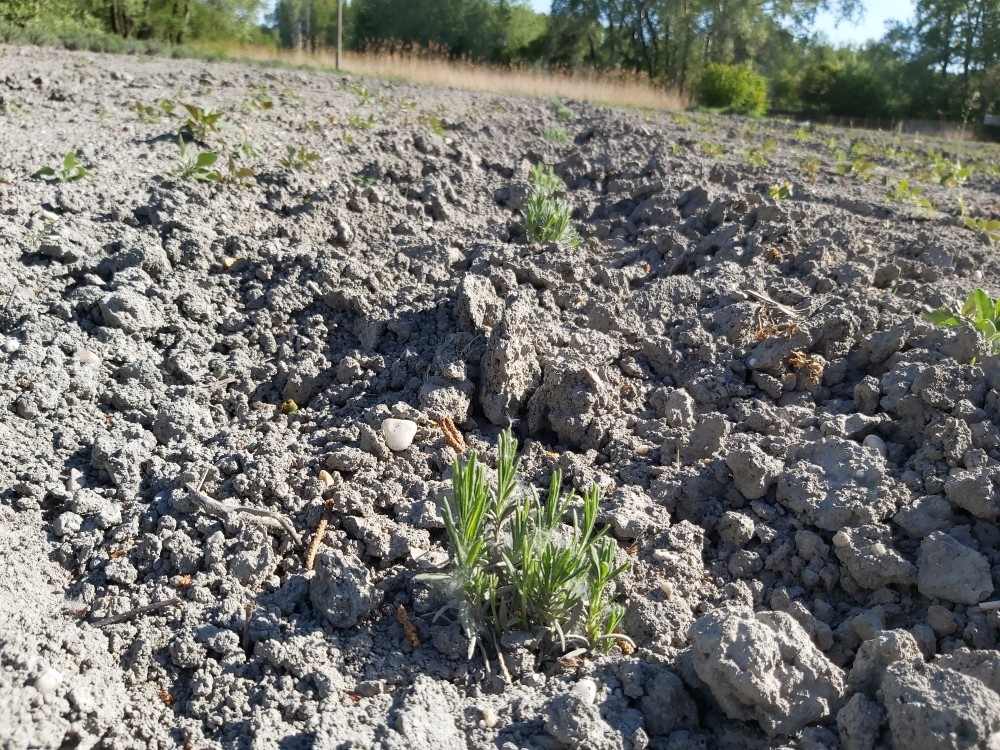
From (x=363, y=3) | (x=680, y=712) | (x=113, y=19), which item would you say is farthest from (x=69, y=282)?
(x=363, y=3)

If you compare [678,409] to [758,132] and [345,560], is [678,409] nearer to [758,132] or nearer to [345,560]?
[345,560]

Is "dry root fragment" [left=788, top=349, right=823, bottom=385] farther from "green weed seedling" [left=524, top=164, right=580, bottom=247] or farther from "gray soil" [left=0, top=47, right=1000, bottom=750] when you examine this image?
"green weed seedling" [left=524, top=164, right=580, bottom=247]

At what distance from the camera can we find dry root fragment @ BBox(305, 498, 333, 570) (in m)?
2.11

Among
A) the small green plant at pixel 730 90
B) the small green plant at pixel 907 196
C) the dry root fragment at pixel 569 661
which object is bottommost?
the dry root fragment at pixel 569 661

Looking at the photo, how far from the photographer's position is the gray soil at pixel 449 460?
1736mm

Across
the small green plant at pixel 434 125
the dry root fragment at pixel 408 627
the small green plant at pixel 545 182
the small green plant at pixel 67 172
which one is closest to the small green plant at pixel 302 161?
the small green plant at pixel 67 172

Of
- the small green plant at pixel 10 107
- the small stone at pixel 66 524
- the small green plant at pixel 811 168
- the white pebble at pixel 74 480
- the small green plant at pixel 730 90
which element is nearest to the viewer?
the small stone at pixel 66 524

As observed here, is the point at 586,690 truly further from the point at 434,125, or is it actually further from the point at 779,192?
the point at 434,125

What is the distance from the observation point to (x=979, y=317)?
289cm

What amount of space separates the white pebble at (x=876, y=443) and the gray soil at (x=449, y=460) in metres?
0.01

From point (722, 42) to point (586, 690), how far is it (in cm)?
3620

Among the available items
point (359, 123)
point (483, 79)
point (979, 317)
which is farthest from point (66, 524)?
point (483, 79)

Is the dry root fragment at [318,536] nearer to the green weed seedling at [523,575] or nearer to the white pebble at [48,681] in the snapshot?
the green weed seedling at [523,575]

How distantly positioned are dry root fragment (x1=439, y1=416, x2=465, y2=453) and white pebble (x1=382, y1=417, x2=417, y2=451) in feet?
0.35
